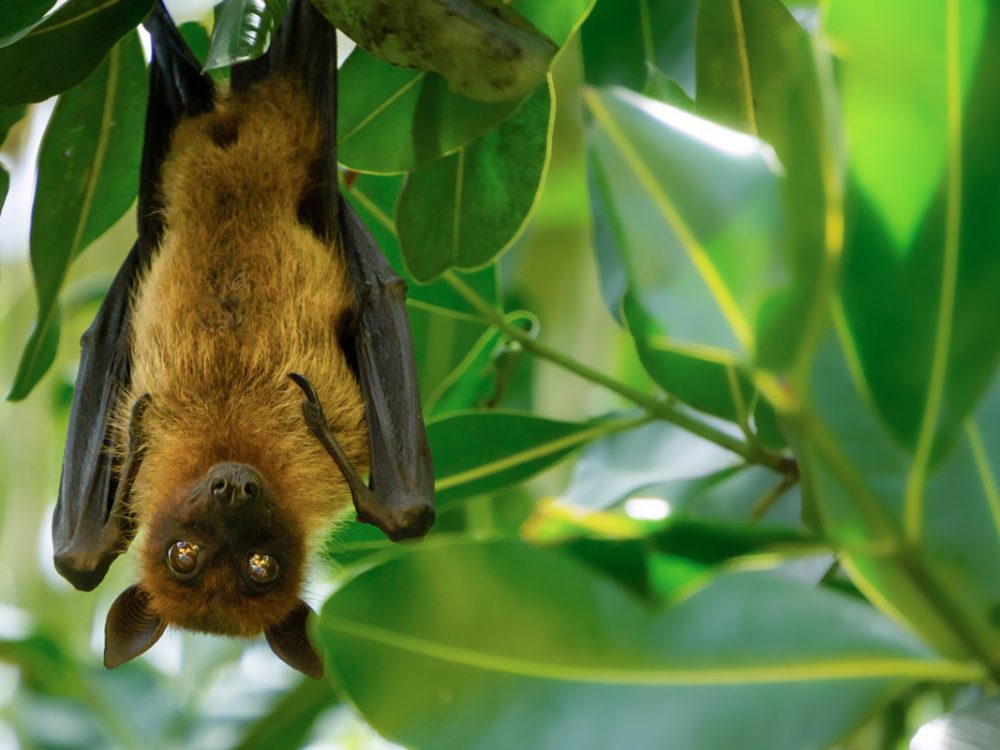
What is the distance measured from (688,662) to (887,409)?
16.2 inches

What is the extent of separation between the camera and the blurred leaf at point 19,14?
2.26 m

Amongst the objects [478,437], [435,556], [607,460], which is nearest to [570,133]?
[607,460]

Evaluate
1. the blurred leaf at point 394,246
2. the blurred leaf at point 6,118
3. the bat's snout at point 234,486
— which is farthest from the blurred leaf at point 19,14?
the bat's snout at point 234,486

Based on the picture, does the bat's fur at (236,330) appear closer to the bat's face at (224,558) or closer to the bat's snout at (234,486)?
the bat's face at (224,558)

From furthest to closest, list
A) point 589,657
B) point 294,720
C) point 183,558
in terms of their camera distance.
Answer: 1. point 294,720
2. point 183,558
3. point 589,657

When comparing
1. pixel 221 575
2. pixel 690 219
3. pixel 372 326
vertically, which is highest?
pixel 690 219

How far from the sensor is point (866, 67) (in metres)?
1.38

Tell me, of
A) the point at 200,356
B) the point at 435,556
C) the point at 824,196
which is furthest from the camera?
the point at 200,356

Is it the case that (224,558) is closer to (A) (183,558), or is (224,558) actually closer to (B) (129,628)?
(A) (183,558)

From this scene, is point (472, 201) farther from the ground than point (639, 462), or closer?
farther from the ground

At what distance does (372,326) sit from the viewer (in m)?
3.02

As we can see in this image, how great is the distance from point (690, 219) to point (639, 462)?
6.80 feet

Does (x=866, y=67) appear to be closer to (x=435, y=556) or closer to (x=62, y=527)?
(x=435, y=556)

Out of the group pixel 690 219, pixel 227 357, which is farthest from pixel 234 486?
pixel 690 219
